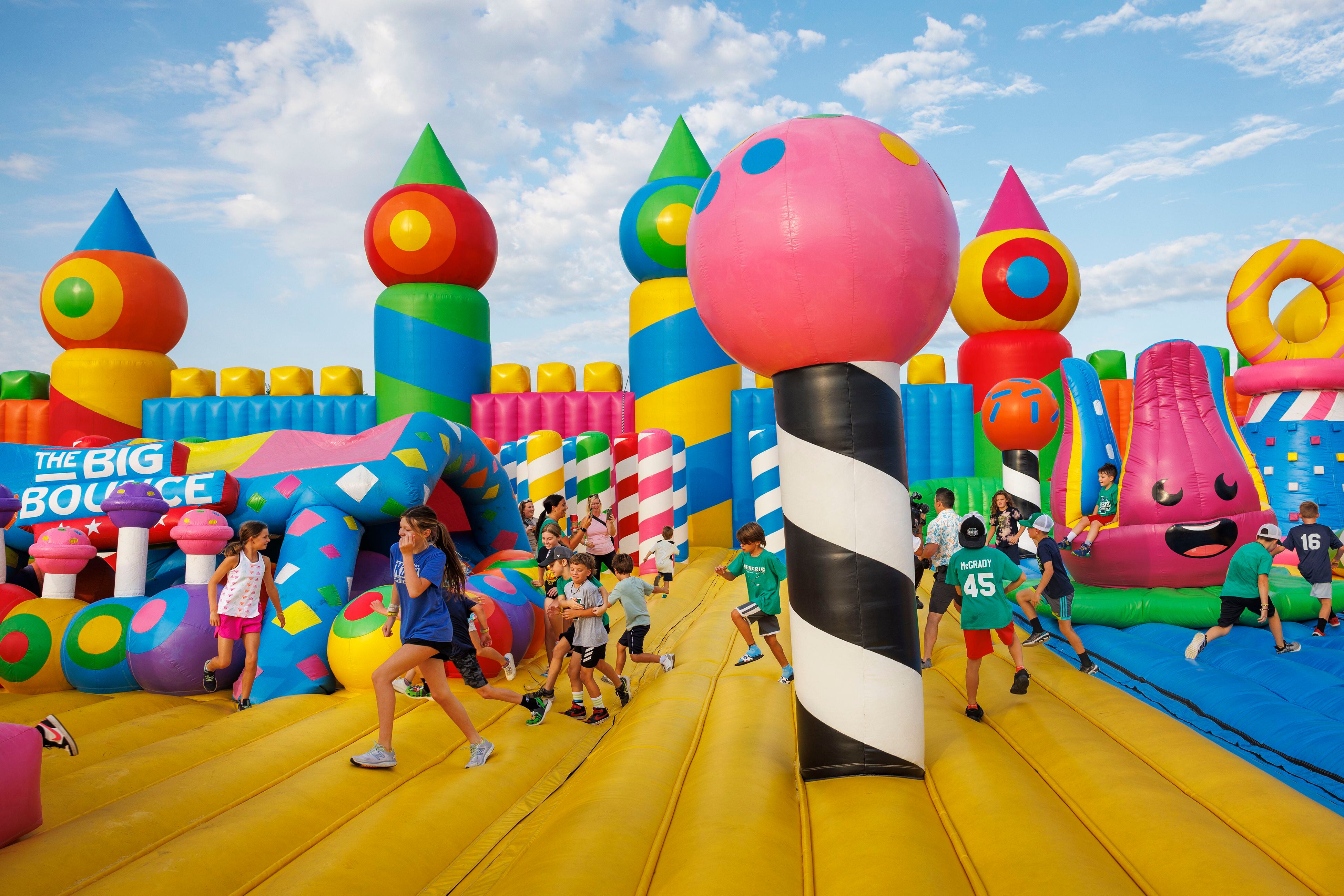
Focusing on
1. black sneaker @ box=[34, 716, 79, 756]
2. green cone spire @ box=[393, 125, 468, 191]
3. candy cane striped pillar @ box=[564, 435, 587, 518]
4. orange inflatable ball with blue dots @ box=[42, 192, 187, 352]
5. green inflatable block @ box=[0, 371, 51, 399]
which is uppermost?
green cone spire @ box=[393, 125, 468, 191]

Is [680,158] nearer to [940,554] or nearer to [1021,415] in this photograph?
[1021,415]

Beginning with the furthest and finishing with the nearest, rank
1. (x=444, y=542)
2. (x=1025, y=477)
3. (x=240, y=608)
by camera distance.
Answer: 1. (x=1025, y=477)
2. (x=240, y=608)
3. (x=444, y=542)

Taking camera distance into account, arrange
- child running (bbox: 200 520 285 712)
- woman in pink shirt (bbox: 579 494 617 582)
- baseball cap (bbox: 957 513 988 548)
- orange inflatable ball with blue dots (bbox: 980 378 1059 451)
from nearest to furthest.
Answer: baseball cap (bbox: 957 513 988 548) < child running (bbox: 200 520 285 712) < woman in pink shirt (bbox: 579 494 617 582) < orange inflatable ball with blue dots (bbox: 980 378 1059 451)

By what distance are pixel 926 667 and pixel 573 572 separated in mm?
2328

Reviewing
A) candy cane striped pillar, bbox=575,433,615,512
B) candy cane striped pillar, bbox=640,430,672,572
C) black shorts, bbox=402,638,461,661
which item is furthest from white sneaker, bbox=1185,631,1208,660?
candy cane striped pillar, bbox=575,433,615,512

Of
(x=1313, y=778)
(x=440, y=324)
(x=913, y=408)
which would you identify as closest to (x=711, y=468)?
(x=913, y=408)

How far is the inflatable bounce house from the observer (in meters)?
2.49

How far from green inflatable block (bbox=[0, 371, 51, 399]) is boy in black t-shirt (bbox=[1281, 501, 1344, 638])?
14391 millimetres

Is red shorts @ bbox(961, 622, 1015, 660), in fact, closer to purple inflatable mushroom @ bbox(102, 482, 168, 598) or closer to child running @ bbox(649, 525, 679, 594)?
child running @ bbox(649, 525, 679, 594)

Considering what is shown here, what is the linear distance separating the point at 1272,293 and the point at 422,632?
9.61 m

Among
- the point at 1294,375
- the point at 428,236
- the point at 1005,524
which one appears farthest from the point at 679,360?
the point at 1294,375

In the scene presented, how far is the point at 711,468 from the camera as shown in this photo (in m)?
10.7

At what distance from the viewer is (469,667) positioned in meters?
3.80

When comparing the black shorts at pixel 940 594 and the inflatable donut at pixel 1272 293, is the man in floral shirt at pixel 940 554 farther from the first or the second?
the inflatable donut at pixel 1272 293
